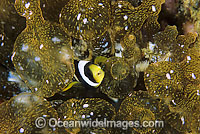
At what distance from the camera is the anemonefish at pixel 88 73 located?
525 mm

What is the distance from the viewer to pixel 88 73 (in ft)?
1.72

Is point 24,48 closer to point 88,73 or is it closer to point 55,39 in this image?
point 55,39

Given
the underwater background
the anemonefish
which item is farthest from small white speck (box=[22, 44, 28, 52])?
the anemonefish

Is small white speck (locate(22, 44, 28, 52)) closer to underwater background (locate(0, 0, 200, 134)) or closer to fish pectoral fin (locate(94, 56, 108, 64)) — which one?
underwater background (locate(0, 0, 200, 134))

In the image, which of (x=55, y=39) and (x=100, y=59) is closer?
(x=55, y=39)

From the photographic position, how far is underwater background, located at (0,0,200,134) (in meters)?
0.47

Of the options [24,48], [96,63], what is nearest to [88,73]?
[96,63]

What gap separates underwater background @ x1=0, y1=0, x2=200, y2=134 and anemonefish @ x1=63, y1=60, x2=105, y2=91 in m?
0.02

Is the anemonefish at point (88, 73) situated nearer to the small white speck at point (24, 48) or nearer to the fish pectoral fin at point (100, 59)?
the fish pectoral fin at point (100, 59)

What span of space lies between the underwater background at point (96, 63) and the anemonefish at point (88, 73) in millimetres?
23

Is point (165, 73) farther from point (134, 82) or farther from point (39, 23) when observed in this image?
point (39, 23)

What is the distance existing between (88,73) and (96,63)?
0.06 metres

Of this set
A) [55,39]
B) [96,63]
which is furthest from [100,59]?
[55,39]

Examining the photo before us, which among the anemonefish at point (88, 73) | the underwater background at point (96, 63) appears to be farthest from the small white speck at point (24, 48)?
the anemonefish at point (88, 73)
